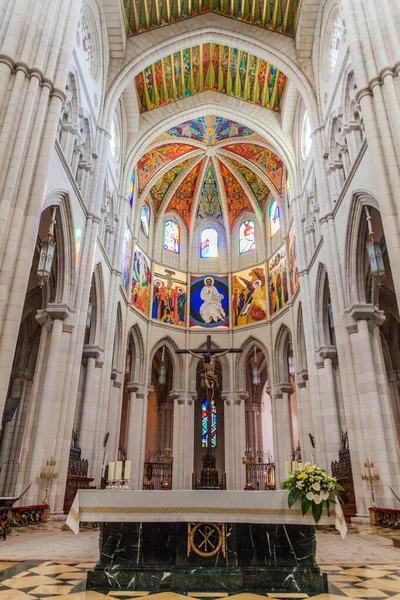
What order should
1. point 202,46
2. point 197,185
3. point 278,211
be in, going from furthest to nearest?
point 197,185
point 278,211
point 202,46

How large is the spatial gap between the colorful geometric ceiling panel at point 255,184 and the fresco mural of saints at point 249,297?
4.10 m

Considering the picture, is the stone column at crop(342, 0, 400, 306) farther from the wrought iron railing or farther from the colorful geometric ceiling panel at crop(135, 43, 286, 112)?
the wrought iron railing

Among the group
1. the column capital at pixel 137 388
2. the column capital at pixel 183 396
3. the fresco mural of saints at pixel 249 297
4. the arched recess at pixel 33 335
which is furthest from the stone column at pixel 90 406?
the fresco mural of saints at pixel 249 297

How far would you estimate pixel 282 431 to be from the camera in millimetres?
21906

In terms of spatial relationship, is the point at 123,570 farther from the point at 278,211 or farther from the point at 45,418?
the point at 278,211

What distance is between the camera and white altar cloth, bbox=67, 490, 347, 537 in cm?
454

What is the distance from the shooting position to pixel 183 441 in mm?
23328

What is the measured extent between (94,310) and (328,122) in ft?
36.5

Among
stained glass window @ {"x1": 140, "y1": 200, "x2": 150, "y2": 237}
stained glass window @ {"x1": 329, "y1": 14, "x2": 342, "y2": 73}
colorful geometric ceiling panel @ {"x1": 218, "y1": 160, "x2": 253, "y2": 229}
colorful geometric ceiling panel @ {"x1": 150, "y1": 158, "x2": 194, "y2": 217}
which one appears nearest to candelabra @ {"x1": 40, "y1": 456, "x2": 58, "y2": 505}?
stained glass window @ {"x1": 329, "y1": 14, "x2": 342, "y2": 73}

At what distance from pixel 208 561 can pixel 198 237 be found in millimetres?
24897

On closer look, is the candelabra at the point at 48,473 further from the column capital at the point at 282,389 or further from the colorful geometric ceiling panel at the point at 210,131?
the colorful geometric ceiling panel at the point at 210,131

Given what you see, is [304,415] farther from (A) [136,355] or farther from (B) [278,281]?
(A) [136,355]

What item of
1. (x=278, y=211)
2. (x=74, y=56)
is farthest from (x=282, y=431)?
(x=74, y=56)

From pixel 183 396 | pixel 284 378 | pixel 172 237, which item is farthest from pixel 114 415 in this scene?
pixel 172 237
